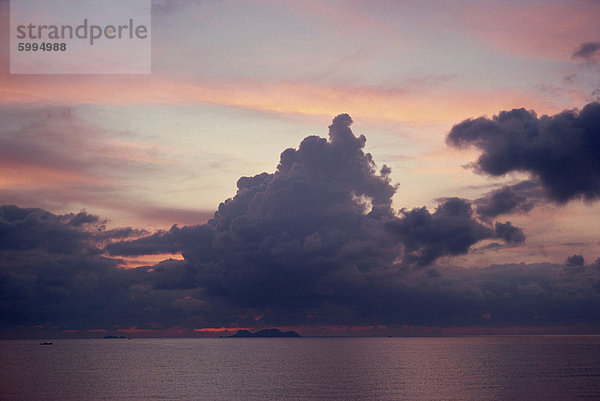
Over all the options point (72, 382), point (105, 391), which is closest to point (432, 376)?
point (105, 391)

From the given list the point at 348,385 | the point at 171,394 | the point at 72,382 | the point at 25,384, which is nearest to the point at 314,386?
the point at 348,385

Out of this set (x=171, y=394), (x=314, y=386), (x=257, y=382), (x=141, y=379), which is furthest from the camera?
(x=141, y=379)

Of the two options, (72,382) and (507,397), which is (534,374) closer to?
(507,397)

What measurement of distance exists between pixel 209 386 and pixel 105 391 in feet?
92.9

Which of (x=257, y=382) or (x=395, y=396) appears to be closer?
(x=395, y=396)

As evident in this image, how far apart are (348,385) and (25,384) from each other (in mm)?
96968

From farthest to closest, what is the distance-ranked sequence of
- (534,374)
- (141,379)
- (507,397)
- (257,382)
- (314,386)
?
(534,374) < (141,379) < (257,382) < (314,386) < (507,397)

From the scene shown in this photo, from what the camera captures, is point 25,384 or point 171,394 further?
point 25,384

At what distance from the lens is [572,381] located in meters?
163

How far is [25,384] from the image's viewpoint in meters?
165

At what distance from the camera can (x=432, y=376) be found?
185 m

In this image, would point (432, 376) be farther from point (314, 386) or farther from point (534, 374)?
point (314, 386)

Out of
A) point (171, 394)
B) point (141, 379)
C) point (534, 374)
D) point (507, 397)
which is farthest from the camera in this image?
point (534, 374)

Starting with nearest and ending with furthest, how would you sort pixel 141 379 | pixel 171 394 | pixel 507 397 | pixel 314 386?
pixel 507 397 → pixel 171 394 → pixel 314 386 → pixel 141 379
